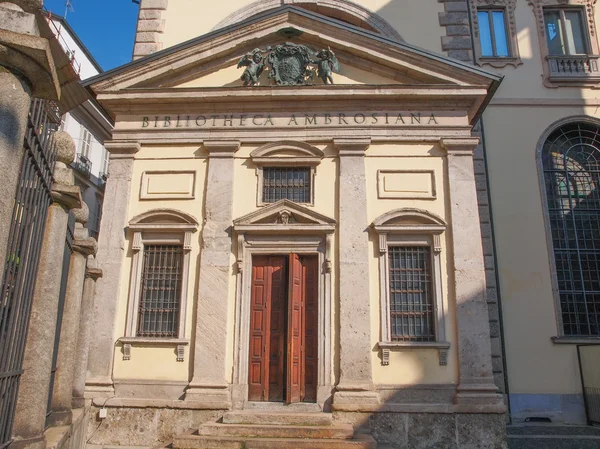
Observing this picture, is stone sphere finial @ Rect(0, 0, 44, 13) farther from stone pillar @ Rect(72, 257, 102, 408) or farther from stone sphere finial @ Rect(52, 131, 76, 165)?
stone pillar @ Rect(72, 257, 102, 408)

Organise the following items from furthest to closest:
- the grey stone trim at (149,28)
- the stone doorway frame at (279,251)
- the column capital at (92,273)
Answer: the grey stone trim at (149,28), the stone doorway frame at (279,251), the column capital at (92,273)

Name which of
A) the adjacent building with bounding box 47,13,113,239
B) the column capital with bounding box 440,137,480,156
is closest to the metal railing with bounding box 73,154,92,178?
the adjacent building with bounding box 47,13,113,239

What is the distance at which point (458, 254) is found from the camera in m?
10.6

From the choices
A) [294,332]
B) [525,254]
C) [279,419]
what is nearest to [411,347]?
[294,332]

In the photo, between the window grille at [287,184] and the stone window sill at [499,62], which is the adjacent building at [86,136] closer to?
the window grille at [287,184]

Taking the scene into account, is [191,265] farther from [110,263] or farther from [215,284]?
[110,263]

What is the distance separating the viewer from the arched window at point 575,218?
13.1 meters

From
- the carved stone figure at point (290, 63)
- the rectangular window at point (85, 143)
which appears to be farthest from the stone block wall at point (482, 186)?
the rectangular window at point (85, 143)

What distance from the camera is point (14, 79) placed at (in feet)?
12.6

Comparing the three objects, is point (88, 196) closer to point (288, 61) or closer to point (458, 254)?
point (288, 61)

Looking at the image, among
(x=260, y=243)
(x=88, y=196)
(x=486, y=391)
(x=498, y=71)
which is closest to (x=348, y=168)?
(x=260, y=243)

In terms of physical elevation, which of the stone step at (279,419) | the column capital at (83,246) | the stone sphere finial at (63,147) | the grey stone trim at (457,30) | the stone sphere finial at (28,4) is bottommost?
the stone step at (279,419)

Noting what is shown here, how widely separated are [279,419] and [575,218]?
963cm

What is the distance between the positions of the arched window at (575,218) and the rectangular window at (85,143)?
19.0m
